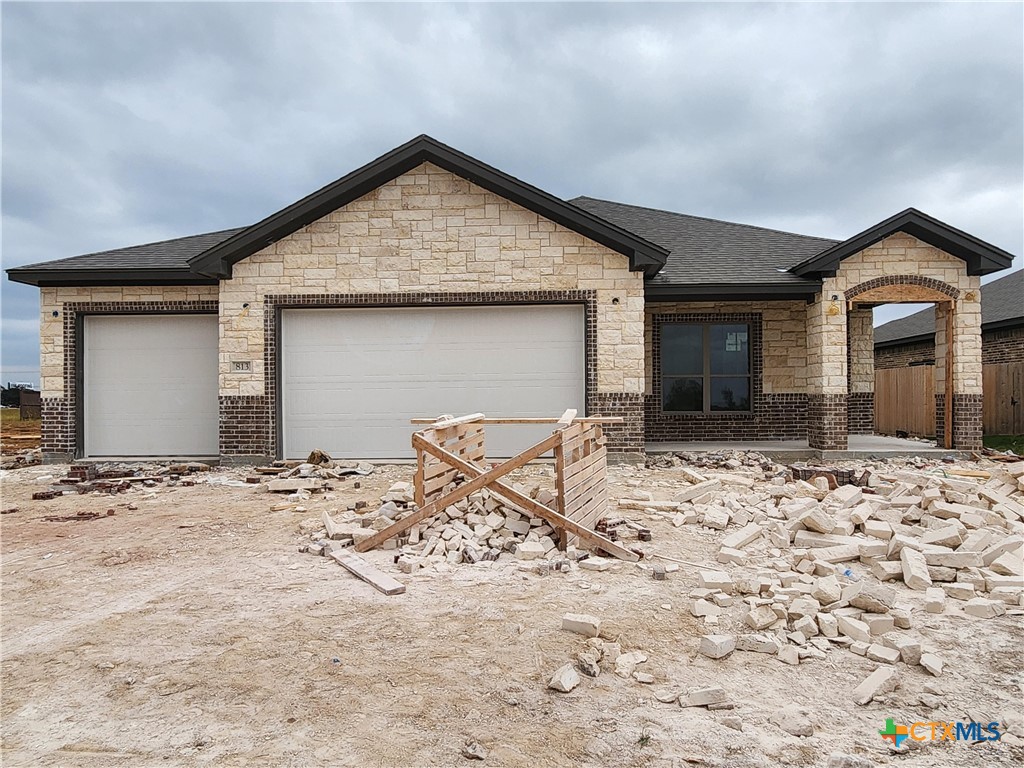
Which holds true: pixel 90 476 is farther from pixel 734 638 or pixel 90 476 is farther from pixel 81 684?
pixel 734 638

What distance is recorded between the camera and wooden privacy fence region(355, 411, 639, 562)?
20.3 ft

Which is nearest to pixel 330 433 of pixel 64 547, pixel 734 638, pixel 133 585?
pixel 64 547

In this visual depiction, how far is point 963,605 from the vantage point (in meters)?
4.89

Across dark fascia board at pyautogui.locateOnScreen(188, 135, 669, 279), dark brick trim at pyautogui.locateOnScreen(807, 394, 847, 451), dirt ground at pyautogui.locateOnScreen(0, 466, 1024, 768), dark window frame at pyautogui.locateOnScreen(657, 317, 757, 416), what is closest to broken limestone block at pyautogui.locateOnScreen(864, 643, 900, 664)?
dirt ground at pyautogui.locateOnScreen(0, 466, 1024, 768)

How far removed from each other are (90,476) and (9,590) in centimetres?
694

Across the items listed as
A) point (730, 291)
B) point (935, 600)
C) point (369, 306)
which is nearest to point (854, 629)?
point (935, 600)

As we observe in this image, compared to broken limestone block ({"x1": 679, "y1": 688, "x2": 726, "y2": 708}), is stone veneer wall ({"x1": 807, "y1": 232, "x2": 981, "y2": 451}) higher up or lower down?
higher up

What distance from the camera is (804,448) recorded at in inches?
536

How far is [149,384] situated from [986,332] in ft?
76.1

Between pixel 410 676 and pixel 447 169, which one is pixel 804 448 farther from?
pixel 410 676

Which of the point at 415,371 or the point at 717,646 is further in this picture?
the point at 415,371

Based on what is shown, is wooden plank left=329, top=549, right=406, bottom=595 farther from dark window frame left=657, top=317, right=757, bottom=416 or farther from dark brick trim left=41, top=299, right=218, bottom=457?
dark window frame left=657, top=317, right=757, bottom=416

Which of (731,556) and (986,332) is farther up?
(986,332)

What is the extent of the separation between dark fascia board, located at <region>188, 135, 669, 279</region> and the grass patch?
411 inches
